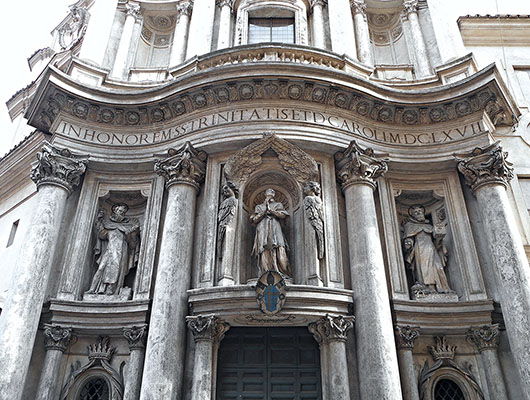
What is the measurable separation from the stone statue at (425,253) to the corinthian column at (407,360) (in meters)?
1.16

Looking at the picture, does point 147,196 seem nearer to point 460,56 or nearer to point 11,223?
point 11,223

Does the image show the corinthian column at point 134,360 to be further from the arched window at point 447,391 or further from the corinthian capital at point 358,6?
the corinthian capital at point 358,6

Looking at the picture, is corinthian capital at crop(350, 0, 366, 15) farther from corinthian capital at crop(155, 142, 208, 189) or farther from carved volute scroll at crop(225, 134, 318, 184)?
corinthian capital at crop(155, 142, 208, 189)

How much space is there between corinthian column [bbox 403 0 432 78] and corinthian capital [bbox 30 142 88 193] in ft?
31.0

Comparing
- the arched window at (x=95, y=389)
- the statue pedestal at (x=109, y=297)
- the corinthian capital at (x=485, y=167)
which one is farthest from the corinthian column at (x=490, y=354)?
the arched window at (x=95, y=389)

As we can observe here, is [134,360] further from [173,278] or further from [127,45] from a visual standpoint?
[127,45]

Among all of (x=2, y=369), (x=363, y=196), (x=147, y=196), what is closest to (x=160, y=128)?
(x=147, y=196)

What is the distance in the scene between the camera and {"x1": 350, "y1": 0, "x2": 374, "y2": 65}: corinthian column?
551 inches

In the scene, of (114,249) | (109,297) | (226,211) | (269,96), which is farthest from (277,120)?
(109,297)

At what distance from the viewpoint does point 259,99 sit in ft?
36.9

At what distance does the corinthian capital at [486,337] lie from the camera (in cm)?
941

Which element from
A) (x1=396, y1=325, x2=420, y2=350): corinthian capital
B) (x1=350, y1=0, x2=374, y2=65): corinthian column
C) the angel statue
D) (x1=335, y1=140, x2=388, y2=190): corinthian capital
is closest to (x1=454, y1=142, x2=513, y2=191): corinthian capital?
(x1=335, y1=140, x2=388, y2=190): corinthian capital

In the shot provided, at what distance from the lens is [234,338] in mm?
9781

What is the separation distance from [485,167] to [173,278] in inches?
286
